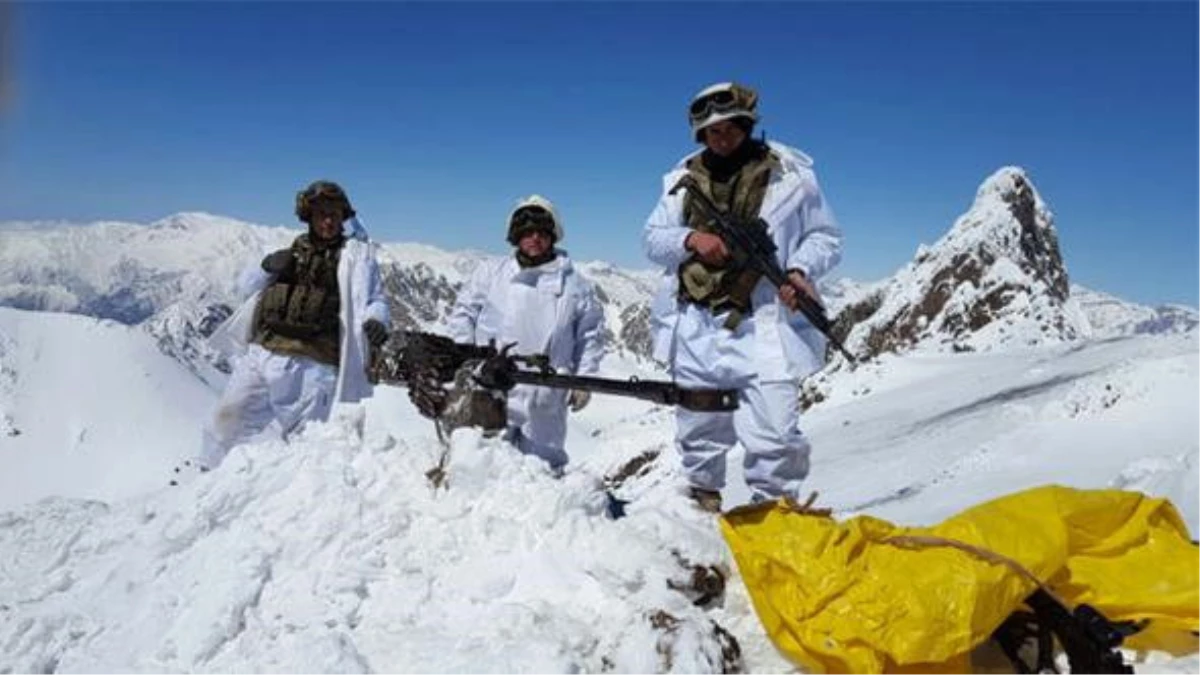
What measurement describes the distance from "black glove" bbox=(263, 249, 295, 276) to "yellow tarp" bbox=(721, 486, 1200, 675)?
3.66m

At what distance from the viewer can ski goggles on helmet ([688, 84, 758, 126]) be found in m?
4.13

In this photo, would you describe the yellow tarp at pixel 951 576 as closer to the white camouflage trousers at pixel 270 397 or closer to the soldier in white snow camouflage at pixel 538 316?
the soldier in white snow camouflage at pixel 538 316

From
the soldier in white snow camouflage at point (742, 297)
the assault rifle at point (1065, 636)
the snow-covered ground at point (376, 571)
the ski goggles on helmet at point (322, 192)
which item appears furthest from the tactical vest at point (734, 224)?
the ski goggles on helmet at point (322, 192)

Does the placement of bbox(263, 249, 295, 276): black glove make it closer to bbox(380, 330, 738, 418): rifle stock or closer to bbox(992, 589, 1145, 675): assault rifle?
bbox(380, 330, 738, 418): rifle stock

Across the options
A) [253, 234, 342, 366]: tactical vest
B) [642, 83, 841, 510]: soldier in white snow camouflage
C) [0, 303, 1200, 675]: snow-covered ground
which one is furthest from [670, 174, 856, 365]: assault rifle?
[253, 234, 342, 366]: tactical vest

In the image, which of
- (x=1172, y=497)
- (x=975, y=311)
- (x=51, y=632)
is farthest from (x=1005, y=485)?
(x=975, y=311)

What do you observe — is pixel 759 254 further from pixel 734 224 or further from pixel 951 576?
pixel 951 576

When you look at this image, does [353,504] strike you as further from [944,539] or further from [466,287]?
[466,287]

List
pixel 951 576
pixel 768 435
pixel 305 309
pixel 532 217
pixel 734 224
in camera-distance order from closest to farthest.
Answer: pixel 951 576, pixel 768 435, pixel 734 224, pixel 532 217, pixel 305 309

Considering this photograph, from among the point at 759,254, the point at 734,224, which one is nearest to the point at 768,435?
the point at 759,254

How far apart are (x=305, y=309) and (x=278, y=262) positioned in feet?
1.18

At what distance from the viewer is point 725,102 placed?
4.13 metres

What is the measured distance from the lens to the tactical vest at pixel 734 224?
418cm

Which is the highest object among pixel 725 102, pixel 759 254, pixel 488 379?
pixel 725 102
